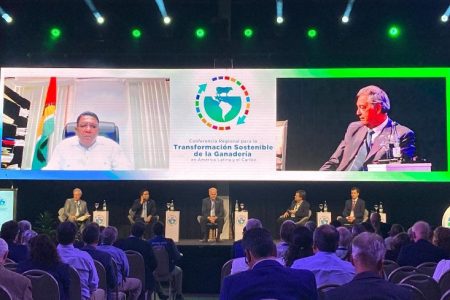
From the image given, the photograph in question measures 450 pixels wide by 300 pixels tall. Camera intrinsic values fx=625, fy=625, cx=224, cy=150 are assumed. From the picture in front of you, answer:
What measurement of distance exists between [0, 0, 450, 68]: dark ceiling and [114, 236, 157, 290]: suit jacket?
589 centimetres

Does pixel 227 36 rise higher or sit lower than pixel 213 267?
higher

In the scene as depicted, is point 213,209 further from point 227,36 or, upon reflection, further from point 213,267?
point 227,36

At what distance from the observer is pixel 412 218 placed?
11633 millimetres

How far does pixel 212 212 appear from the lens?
35.4ft

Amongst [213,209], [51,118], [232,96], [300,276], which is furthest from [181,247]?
[300,276]

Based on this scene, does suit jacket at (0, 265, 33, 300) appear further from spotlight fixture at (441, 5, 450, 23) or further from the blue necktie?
spotlight fixture at (441, 5, 450, 23)

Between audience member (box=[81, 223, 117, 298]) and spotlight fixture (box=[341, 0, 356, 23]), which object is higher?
spotlight fixture (box=[341, 0, 356, 23])

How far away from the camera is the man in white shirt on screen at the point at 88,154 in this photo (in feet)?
35.4

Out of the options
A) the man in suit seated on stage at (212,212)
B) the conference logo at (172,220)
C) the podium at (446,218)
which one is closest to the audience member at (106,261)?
the man in suit seated on stage at (212,212)

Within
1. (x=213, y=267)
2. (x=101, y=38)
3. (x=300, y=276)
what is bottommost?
(x=213, y=267)

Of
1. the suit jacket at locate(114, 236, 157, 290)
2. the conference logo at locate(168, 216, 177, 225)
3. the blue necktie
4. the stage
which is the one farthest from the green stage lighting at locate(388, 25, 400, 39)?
the suit jacket at locate(114, 236, 157, 290)

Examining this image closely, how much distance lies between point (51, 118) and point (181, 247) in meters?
3.62

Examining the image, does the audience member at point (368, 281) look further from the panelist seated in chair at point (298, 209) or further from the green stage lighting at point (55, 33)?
the green stage lighting at point (55, 33)

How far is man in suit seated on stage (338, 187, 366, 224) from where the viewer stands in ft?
35.1
